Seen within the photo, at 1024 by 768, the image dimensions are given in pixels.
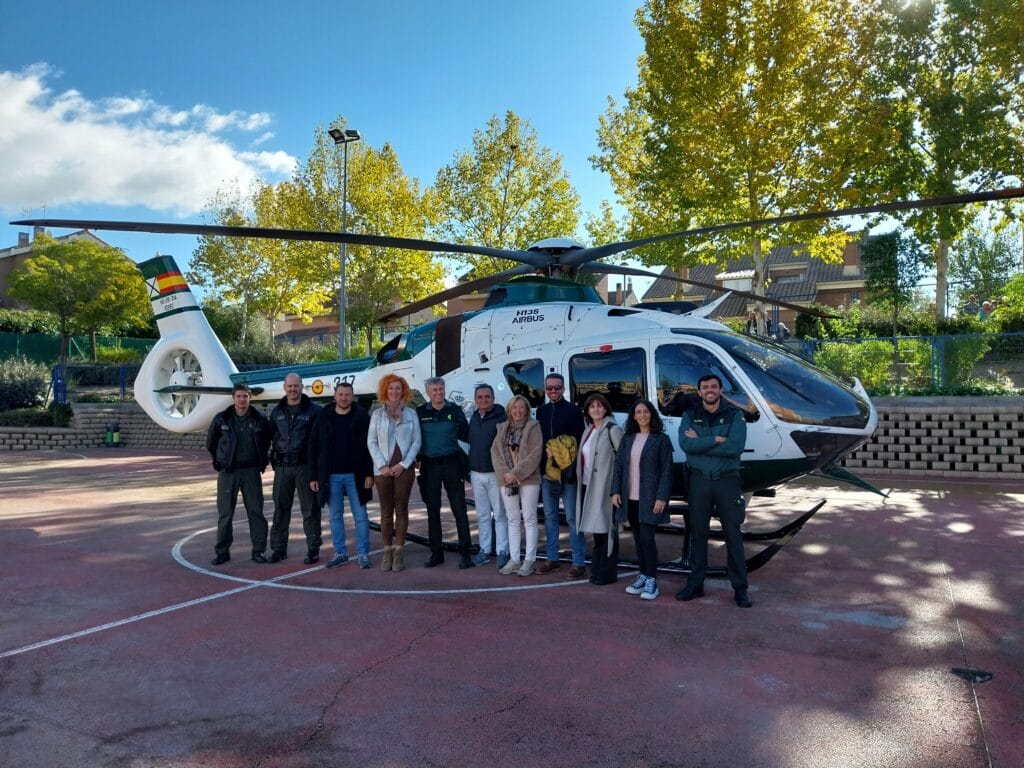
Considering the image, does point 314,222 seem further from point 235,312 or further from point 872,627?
point 872,627

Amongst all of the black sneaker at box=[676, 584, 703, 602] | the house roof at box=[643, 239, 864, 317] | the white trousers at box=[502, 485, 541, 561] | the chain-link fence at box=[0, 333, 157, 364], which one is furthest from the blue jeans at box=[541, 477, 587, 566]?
the house roof at box=[643, 239, 864, 317]

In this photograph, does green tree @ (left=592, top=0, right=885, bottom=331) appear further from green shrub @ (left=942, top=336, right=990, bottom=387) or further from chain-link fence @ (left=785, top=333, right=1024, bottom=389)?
green shrub @ (left=942, top=336, right=990, bottom=387)

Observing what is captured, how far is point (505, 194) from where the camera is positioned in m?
26.5

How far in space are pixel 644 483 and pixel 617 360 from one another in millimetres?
1620

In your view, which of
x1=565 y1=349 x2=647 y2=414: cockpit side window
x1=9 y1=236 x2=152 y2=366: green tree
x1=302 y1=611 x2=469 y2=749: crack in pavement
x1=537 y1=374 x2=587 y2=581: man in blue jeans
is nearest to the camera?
x1=302 y1=611 x2=469 y2=749: crack in pavement

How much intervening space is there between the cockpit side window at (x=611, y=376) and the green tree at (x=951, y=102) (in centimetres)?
1206

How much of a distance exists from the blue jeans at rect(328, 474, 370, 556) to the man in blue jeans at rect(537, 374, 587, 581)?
5.74ft

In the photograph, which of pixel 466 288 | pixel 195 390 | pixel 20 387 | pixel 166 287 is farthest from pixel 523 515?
pixel 20 387

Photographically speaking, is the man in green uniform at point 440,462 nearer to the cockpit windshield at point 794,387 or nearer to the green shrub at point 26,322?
the cockpit windshield at point 794,387

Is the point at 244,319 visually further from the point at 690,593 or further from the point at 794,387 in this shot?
the point at 690,593

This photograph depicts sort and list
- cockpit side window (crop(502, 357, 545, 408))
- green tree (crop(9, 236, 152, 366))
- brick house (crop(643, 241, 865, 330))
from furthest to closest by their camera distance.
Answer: brick house (crop(643, 241, 865, 330)) < green tree (crop(9, 236, 152, 366)) < cockpit side window (crop(502, 357, 545, 408))

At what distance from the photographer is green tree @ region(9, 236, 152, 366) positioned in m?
28.5

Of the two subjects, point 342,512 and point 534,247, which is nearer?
point 342,512

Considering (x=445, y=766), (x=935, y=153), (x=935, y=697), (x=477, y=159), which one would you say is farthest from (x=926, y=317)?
(x=445, y=766)
